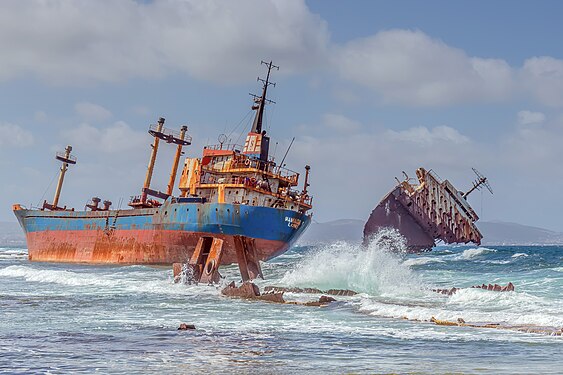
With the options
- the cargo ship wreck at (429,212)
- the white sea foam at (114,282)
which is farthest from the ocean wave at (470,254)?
the white sea foam at (114,282)

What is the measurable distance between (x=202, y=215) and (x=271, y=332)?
2253cm

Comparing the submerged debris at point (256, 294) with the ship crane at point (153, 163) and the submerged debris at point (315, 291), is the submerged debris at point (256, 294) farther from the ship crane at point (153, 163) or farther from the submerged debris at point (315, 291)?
the ship crane at point (153, 163)

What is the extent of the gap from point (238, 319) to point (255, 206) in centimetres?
1934

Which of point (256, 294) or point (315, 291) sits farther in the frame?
point (315, 291)

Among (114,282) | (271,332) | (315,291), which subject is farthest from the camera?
(114,282)

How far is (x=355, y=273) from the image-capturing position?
2144 cm

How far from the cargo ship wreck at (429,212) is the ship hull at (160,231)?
20.2ft

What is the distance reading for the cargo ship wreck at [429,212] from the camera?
3781 cm

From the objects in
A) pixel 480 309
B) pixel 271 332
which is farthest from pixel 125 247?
pixel 271 332

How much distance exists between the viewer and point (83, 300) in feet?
55.5

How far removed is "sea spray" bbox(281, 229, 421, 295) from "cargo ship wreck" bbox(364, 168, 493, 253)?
15278 millimetres

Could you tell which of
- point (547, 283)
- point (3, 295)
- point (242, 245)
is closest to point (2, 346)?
point (3, 295)

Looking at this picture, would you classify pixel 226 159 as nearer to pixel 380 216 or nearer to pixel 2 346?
pixel 380 216

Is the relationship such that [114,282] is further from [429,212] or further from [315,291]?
[429,212]
